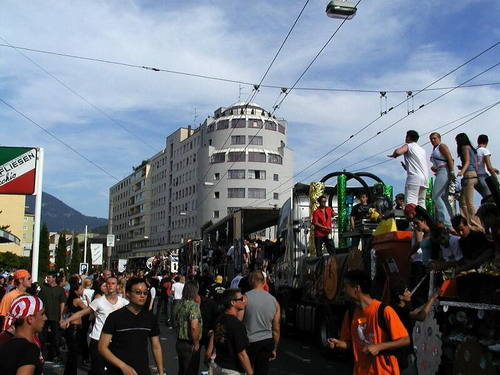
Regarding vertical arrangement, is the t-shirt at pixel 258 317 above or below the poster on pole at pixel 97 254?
below

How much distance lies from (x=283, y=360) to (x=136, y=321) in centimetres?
662

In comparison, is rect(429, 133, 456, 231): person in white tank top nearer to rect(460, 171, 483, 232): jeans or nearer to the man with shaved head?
rect(460, 171, 483, 232): jeans

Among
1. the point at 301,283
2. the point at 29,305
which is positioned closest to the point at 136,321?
the point at 29,305

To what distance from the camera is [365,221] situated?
10.3m

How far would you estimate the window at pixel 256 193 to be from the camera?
9088cm

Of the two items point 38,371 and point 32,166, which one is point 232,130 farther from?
point 38,371

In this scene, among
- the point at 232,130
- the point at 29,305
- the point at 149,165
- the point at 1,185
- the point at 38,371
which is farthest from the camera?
the point at 149,165

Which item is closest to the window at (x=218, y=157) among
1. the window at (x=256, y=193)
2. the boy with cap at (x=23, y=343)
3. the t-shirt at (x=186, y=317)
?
the window at (x=256, y=193)

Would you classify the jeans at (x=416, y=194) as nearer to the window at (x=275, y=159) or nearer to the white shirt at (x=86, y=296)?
the white shirt at (x=86, y=296)

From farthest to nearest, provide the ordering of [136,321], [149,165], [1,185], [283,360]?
1. [149,165]
2. [1,185]
3. [283,360]
4. [136,321]

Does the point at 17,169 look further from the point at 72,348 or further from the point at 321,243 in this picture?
the point at 321,243

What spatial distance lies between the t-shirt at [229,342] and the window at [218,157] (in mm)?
86449

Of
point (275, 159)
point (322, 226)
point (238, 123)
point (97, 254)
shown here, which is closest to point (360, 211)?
point (322, 226)

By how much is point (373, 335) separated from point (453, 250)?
225cm
